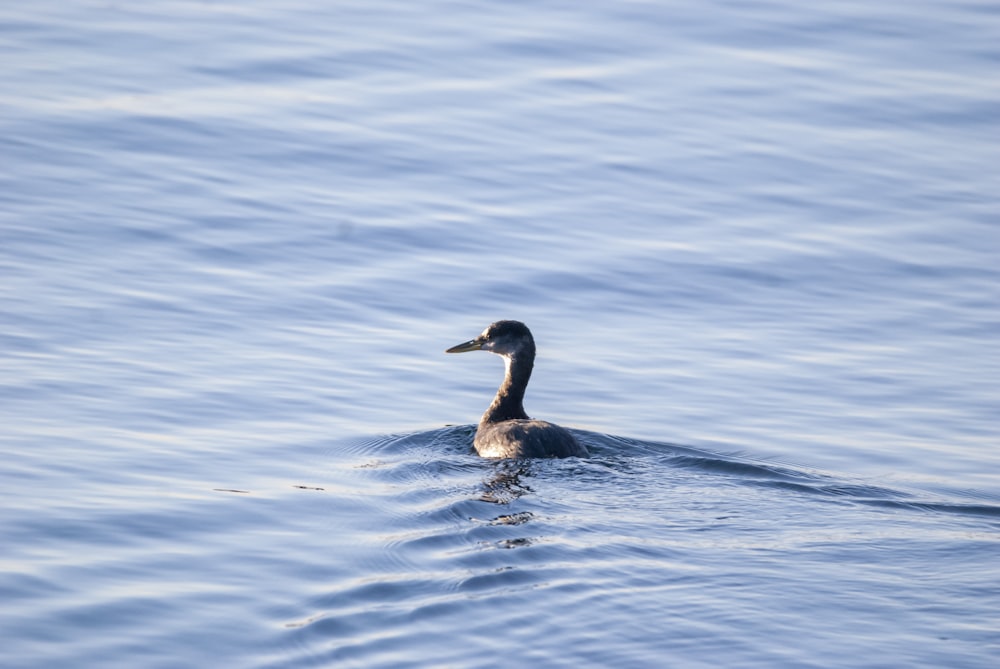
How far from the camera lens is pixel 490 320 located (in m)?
14.9

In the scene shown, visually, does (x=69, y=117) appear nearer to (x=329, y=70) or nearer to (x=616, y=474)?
(x=329, y=70)

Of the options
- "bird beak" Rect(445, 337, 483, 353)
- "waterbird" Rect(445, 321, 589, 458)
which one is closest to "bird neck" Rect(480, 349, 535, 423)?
"waterbird" Rect(445, 321, 589, 458)

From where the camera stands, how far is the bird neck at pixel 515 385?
13.5 meters

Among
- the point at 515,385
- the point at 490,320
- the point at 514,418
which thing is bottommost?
the point at 514,418

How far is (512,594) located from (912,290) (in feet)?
26.1

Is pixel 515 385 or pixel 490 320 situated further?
pixel 490 320

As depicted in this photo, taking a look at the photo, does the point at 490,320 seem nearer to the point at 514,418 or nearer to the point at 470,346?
the point at 470,346

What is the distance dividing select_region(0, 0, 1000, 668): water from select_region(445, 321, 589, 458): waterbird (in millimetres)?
207

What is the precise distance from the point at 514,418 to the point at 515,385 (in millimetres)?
364

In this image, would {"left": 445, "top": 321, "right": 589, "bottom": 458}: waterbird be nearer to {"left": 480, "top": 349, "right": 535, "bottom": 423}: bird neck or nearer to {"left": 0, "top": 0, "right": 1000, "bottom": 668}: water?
{"left": 480, "top": 349, "right": 535, "bottom": 423}: bird neck

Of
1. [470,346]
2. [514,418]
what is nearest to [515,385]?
[514,418]

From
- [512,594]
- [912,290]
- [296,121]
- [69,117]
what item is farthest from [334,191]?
[512,594]

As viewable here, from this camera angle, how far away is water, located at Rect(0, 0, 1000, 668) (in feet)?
30.7

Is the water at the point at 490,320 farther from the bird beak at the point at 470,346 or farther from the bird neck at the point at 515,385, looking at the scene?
the bird beak at the point at 470,346
